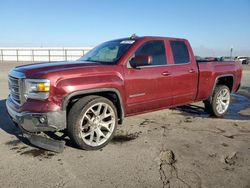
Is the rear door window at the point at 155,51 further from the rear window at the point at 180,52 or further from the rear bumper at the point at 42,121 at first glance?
the rear bumper at the point at 42,121

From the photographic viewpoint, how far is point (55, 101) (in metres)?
3.96

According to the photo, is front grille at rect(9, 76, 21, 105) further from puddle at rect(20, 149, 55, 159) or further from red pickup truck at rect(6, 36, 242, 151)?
puddle at rect(20, 149, 55, 159)

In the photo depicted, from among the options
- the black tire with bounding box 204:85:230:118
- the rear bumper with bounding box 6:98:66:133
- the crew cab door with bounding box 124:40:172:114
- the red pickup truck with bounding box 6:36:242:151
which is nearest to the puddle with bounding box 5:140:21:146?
the red pickup truck with bounding box 6:36:242:151

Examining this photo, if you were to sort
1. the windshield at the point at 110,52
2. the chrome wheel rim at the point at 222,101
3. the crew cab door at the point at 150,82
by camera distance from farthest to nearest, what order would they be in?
the chrome wheel rim at the point at 222,101 → the windshield at the point at 110,52 → the crew cab door at the point at 150,82

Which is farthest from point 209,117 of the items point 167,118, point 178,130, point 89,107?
point 89,107

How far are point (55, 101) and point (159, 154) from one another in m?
1.83

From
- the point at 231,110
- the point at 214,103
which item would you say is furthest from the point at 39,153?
the point at 231,110

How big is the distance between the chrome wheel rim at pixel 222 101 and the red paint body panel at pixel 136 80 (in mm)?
492

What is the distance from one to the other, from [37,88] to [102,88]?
1027 mm

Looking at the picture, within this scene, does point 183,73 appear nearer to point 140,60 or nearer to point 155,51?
point 155,51

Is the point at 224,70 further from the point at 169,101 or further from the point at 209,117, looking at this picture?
the point at 169,101

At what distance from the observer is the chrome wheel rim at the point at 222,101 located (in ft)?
22.7

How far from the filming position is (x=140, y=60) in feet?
15.5

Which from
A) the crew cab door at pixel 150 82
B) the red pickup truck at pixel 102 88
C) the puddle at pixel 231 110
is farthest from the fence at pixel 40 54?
the crew cab door at pixel 150 82
